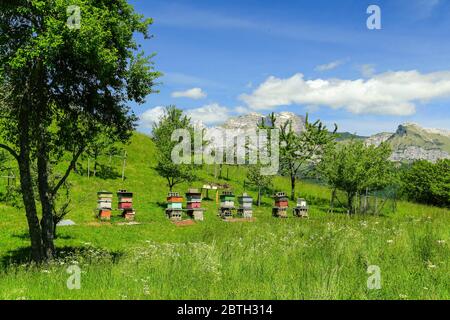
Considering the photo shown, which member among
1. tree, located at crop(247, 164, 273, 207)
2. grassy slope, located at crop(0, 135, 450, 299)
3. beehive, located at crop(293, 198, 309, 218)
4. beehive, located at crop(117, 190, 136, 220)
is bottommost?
beehive, located at crop(293, 198, 309, 218)

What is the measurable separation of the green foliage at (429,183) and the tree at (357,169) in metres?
36.6

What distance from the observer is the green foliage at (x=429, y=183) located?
258ft

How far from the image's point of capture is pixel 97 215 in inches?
1149

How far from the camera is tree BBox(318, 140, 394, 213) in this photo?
40.9 metres

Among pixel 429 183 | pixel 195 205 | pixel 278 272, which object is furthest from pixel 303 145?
pixel 278 272

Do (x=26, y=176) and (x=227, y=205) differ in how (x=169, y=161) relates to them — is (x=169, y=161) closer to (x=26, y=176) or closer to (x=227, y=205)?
(x=227, y=205)

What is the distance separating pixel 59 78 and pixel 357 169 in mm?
33770

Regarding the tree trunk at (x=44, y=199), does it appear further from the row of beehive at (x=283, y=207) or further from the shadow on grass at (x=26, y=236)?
the row of beehive at (x=283, y=207)

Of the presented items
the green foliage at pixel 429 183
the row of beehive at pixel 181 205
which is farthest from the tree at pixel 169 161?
the green foliage at pixel 429 183

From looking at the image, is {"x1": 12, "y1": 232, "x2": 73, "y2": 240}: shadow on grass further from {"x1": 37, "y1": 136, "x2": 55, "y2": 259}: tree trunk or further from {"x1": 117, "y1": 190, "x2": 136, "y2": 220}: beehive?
{"x1": 117, "y1": 190, "x2": 136, "y2": 220}: beehive

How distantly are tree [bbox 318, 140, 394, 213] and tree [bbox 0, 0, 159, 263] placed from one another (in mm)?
30857

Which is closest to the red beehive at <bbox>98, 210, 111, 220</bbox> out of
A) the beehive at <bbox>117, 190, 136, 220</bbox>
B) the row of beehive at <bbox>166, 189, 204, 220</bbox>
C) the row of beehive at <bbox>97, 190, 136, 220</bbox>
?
the row of beehive at <bbox>97, 190, 136, 220</bbox>
